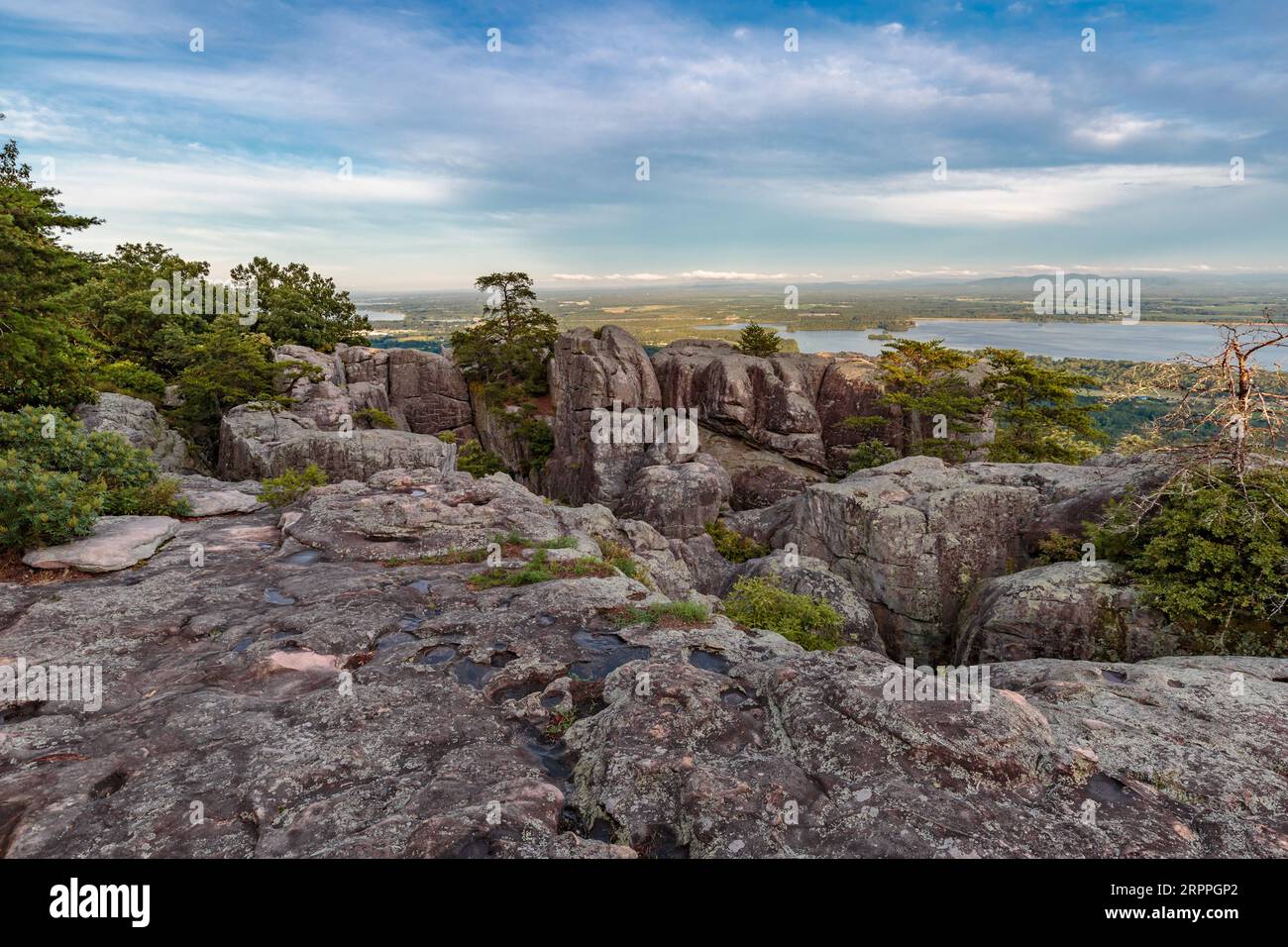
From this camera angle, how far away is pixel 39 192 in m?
Result: 16.5

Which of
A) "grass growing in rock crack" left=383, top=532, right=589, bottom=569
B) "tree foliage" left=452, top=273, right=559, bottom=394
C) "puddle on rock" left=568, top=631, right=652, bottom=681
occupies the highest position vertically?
"tree foliage" left=452, top=273, right=559, bottom=394

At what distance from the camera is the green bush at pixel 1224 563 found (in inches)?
410

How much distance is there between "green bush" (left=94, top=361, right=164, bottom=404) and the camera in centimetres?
2759

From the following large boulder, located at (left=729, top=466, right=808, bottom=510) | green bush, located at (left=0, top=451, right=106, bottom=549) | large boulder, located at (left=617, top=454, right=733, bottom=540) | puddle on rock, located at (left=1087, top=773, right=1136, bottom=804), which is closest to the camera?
puddle on rock, located at (left=1087, top=773, right=1136, bottom=804)

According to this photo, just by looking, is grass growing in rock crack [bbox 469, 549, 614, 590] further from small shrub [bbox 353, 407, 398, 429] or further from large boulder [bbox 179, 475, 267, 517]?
small shrub [bbox 353, 407, 398, 429]

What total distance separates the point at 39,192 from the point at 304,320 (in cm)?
2472

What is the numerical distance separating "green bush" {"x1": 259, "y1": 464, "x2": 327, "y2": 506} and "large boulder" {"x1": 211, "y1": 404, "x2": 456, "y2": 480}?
17.5 feet

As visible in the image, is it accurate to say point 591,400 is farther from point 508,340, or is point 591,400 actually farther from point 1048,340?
point 1048,340

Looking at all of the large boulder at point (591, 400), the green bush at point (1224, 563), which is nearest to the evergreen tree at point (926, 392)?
the large boulder at point (591, 400)

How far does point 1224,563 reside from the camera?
10742 millimetres

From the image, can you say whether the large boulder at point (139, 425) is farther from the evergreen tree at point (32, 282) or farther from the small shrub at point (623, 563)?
the small shrub at point (623, 563)

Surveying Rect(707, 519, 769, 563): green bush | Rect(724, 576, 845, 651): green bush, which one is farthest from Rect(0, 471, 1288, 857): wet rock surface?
Rect(707, 519, 769, 563): green bush

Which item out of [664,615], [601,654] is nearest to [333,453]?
[664,615]

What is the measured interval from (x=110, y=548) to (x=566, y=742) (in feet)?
31.2
